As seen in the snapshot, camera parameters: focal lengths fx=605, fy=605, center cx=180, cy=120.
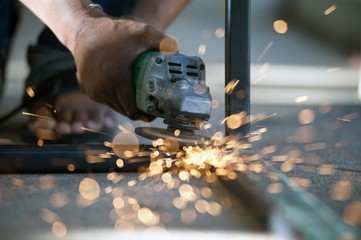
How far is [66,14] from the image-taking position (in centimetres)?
138

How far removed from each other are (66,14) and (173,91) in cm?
38

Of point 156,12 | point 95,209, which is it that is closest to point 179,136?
point 95,209

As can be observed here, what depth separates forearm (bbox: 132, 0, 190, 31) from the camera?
1812mm

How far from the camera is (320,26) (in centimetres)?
427

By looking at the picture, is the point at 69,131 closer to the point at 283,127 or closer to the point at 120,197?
the point at 283,127

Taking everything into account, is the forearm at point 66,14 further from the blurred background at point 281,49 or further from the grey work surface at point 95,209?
the blurred background at point 281,49

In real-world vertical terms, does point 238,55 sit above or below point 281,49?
above

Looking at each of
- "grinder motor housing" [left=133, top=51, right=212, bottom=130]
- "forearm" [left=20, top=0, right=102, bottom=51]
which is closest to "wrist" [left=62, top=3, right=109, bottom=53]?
"forearm" [left=20, top=0, right=102, bottom=51]

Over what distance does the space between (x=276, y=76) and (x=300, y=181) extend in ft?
7.57

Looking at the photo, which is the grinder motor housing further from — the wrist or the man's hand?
the wrist

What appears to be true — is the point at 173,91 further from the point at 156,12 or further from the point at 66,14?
the point at 156,12

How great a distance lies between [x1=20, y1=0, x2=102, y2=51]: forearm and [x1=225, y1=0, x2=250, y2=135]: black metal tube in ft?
1.10

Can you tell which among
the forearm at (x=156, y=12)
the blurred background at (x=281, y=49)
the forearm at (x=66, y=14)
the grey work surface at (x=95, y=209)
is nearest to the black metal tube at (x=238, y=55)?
the grey work surface at (x=95, y=209)

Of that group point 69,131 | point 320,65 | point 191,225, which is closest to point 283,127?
point 69,131
